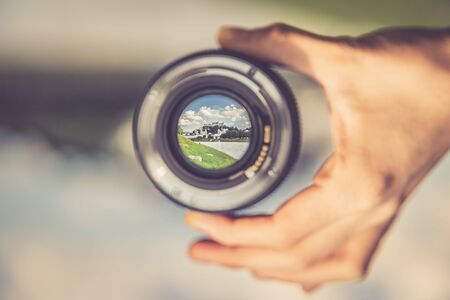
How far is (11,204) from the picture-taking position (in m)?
0.63

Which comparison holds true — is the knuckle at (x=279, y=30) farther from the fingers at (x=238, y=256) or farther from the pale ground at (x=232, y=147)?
the fingers at (x=238, y=256)

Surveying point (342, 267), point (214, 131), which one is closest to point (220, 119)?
point (214, 131)

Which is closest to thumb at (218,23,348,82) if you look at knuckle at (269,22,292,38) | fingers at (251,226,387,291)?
knuckle at (269,22,292,38)

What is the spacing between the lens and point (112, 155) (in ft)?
2.03

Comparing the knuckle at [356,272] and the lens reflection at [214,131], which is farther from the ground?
the lens reflection at [214,131]

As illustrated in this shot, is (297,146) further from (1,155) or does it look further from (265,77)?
(1,155)

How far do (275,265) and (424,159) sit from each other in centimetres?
23

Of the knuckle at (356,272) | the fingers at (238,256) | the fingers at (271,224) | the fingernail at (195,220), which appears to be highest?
the fingernail at (195,220)

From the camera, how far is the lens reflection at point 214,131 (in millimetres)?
607

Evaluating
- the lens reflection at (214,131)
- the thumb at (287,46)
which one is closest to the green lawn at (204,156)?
the lens reflection at (214,131)

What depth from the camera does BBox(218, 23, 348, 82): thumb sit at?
61cm

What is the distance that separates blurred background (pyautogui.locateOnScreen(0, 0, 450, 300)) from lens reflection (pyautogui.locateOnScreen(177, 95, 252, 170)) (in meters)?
0.06

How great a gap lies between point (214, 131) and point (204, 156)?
3cm

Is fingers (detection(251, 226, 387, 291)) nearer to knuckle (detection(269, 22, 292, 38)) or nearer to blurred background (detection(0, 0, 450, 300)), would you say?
blurred background (detection(0, 0, 450, 300))
